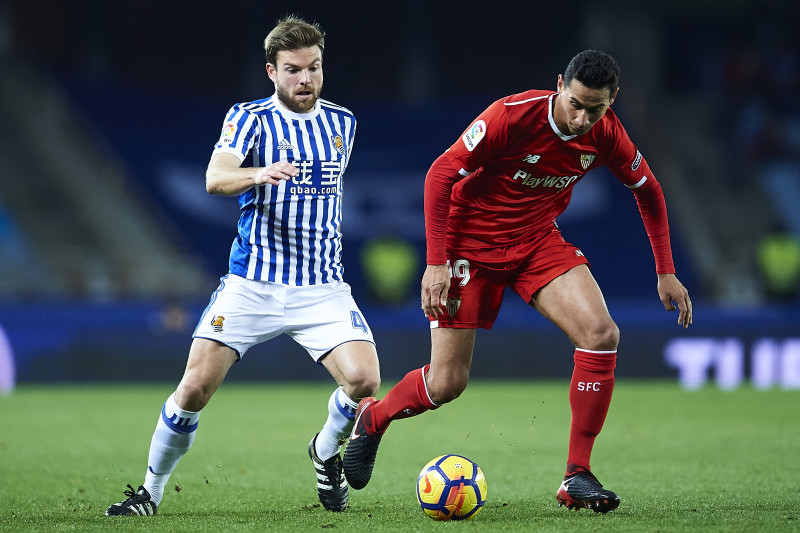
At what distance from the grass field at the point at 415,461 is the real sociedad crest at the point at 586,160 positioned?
1544 mm

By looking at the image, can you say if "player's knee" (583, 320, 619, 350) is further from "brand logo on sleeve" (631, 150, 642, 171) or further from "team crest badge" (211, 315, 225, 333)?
"team crest badge" (211, 315, 225, 333)

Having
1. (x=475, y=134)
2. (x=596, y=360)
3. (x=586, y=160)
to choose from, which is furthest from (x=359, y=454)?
(x=586, y=160)

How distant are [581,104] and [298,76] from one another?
4.13 feet

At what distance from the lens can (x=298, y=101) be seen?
480 centimetres

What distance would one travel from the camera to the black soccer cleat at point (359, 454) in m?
4.89

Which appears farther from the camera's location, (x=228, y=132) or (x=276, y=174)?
(x=228, y=132)

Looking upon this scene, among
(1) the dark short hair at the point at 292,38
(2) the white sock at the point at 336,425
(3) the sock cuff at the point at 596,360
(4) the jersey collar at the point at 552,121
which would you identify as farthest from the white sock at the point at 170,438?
(4) the jersey collar at the point at 552,121

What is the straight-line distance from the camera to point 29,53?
1880 centimetres

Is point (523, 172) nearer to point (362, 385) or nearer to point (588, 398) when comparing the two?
point (588, 398)

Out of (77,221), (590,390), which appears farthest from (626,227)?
(590,390)

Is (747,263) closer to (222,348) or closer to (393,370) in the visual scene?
(393,370)

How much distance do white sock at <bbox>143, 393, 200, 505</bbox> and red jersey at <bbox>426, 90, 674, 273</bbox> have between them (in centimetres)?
128

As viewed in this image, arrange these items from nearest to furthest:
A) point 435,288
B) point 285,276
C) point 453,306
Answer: point 435,288 < point 285,276 < point 453,306

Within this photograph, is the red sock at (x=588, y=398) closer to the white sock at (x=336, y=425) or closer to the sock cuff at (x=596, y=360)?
the sock cuff at (x=596, y=360)
